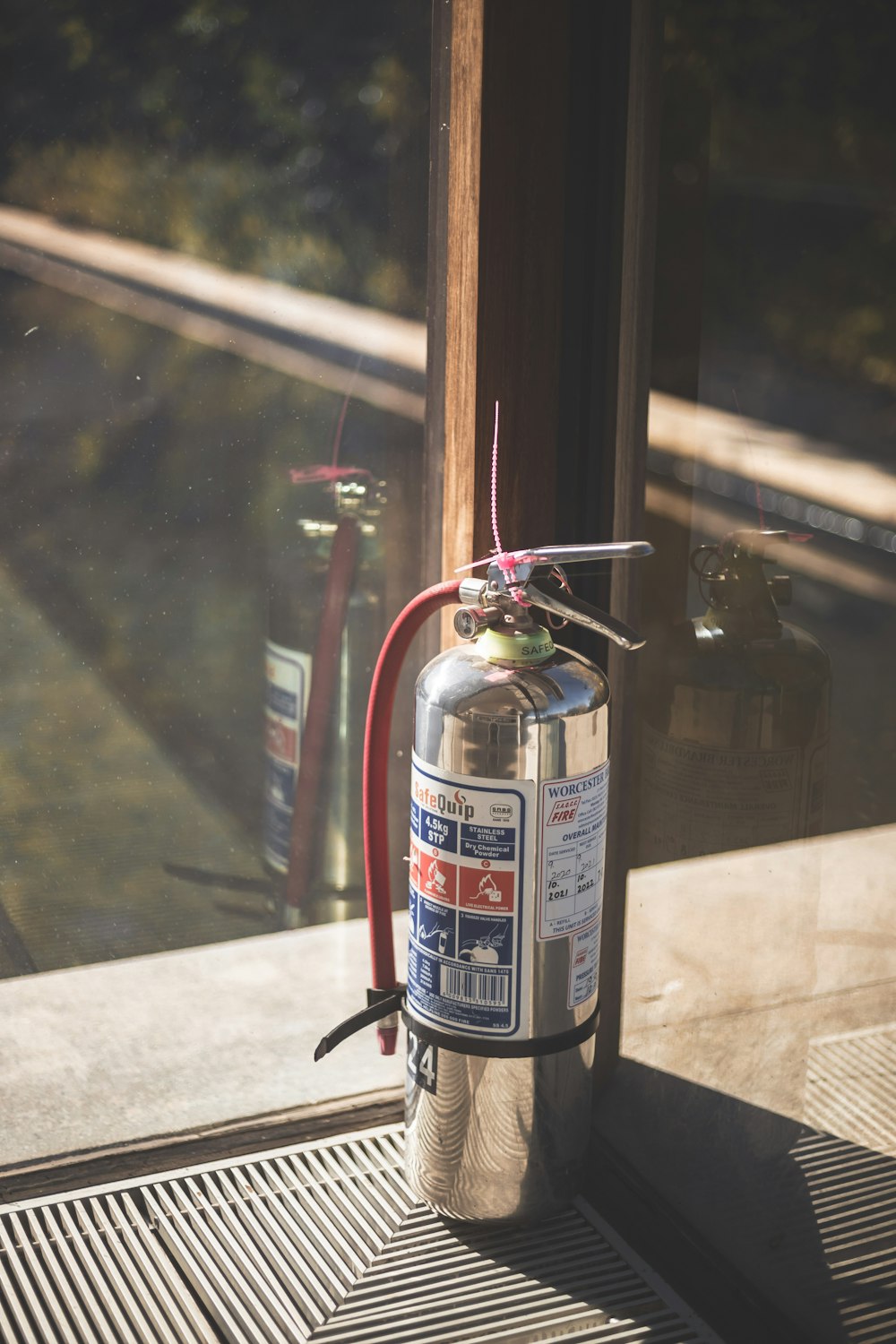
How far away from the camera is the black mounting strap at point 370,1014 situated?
1.54m

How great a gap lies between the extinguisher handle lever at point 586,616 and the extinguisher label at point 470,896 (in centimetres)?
17

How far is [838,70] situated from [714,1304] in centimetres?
119

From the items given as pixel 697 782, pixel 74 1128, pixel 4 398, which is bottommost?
pixel 74 1128

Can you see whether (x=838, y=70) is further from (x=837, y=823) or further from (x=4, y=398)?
(x=4, y=398)

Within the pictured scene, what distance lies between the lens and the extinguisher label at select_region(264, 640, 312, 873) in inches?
66.6

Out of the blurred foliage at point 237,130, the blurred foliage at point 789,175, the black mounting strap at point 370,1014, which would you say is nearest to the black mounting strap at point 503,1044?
the black mounting strap at point 370,1014

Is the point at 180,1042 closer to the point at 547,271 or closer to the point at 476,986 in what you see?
the point at 476,986

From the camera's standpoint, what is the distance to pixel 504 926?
135cm

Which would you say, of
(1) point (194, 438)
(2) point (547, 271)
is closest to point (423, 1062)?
(1) point (194, 438)

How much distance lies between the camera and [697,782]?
1.45 metres

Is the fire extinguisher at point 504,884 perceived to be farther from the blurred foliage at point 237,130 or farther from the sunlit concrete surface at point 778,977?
the blurred foliage at point 237,130

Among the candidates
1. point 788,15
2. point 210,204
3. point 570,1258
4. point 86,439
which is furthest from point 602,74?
point 570,1258

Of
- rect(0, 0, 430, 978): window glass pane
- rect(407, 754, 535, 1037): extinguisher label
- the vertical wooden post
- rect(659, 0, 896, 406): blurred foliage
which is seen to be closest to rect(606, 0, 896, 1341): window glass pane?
rect(659, 0, 896, 406): blurred foliage

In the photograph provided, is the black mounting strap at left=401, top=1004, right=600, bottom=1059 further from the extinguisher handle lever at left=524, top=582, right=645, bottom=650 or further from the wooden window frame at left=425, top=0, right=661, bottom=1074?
the extinguisher handle lever at left=524, top=582, right=645, bottom=650
